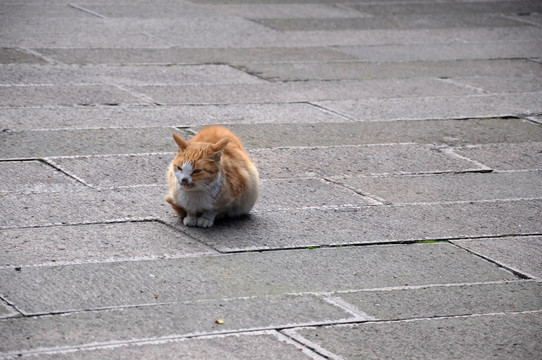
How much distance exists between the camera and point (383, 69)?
523 inches

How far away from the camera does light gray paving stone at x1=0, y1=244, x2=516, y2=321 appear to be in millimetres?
5611

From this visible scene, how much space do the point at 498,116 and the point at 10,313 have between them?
7.39 metres

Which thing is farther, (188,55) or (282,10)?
(282,10)

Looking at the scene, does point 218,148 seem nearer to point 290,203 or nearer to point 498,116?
point 290,203

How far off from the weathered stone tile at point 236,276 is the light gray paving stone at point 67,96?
471 cm

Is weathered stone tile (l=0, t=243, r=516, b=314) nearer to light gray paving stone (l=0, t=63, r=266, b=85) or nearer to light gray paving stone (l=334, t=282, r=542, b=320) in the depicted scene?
light gray paving stone (l=334, t=282, r=542, b=320)

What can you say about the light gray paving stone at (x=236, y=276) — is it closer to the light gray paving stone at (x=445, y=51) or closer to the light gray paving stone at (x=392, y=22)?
the light gray paving stone at (x=445, y=51)

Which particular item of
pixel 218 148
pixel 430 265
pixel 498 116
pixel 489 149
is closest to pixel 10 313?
pixel 218 148

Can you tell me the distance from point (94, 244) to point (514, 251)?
3177mm

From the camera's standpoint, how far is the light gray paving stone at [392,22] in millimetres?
16406

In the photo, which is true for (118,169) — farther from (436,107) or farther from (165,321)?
(436,107)

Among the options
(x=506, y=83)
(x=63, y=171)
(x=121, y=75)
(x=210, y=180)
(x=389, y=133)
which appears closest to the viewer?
(x=210, y=180)

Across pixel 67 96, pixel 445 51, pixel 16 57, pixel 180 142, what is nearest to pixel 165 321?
pixel 180 142

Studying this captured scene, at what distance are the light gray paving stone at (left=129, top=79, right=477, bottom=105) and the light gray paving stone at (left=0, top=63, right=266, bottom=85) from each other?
0.33m
